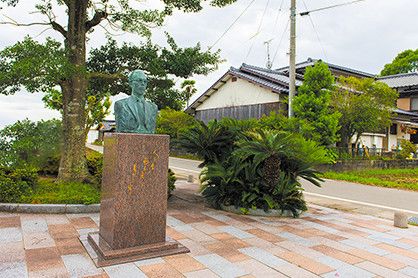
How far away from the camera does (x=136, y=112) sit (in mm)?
4645

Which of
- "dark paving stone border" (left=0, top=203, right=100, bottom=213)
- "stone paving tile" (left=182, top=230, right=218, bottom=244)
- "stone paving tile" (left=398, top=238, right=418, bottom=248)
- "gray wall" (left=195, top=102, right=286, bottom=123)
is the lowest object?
"stone paving tile" (left=398, top=238, right=418, bottom=248)

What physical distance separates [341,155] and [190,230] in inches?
561

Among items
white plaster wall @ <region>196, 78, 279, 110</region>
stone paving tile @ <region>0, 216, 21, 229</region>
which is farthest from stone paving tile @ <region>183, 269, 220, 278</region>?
white plaster wall @ <region>196, 78, 279, 110</region>

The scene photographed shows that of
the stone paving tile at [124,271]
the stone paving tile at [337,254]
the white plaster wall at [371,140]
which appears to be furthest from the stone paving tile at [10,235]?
the white plaster wall at [371,140]

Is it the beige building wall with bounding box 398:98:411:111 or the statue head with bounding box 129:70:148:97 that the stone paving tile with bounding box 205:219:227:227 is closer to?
the statue head with bounding box 129:70:148:97

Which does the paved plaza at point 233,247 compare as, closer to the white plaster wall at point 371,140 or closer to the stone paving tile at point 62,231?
the stone paving tile at point 62,231

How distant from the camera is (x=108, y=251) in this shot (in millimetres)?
3939

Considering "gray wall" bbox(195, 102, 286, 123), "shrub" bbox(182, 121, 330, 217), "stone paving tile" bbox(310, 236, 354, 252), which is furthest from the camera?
"gray wall" bbox(195, 102, 286, 123)

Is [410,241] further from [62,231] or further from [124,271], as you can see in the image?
[62,231]

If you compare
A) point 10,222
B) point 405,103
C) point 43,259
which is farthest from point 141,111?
point 405,103

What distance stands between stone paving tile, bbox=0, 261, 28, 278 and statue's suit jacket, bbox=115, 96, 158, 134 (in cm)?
210

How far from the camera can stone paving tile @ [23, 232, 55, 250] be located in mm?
4254

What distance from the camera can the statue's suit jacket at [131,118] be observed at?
4.59 m

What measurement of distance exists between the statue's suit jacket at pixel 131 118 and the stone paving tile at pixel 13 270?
210cm
